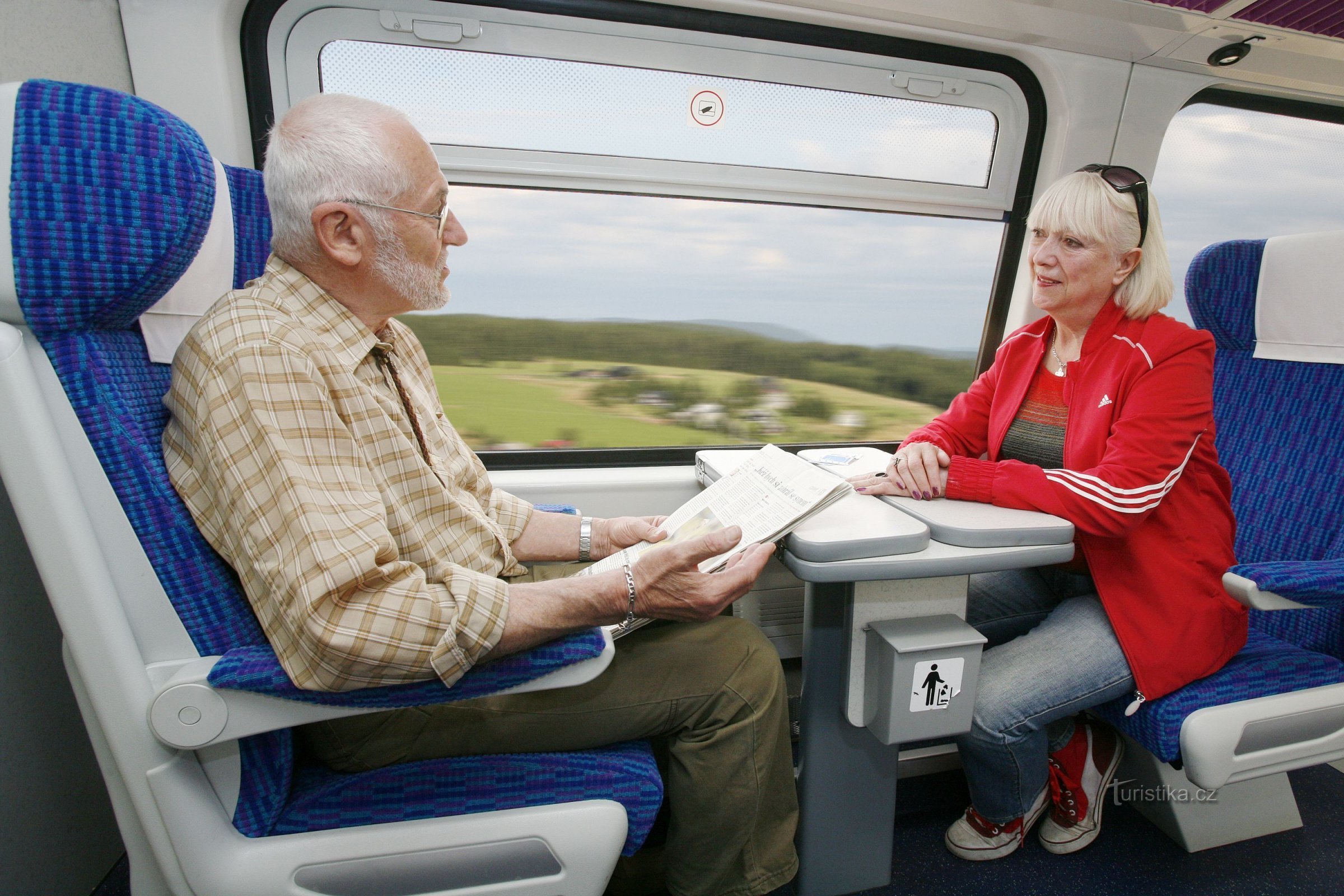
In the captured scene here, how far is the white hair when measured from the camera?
43.8 inches

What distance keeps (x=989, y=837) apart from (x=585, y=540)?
1.30m

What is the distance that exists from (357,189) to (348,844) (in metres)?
1.02

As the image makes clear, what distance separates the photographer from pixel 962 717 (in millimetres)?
1409

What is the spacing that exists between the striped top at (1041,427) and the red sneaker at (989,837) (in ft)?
2.78

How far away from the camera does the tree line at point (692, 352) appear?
2.21 m

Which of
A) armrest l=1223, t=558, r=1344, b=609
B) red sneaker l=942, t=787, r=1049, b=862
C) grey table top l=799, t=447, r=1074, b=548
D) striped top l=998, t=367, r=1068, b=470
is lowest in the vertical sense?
red sneaker l=942, t=787, r=1049, b=862

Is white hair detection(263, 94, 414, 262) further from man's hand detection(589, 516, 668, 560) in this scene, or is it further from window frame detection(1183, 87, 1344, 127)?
window frame detection(1183, 87, 1344, 127)

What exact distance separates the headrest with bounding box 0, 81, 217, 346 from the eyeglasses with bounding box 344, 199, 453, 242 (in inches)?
9.4

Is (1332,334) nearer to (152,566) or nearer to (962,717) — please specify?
(962,717)

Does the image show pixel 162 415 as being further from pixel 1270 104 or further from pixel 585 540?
pixel 1270 104

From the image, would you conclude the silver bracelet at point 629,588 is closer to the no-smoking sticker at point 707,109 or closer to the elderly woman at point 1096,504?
the elderly woman at point 1096,504

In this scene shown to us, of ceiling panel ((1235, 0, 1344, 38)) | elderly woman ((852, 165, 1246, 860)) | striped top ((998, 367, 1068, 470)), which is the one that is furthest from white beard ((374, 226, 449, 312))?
ceiling panel ((1235, 0, 1344, 38))

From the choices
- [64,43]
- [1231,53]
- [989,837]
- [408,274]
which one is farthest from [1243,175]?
[64,43]

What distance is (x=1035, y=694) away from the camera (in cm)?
148
